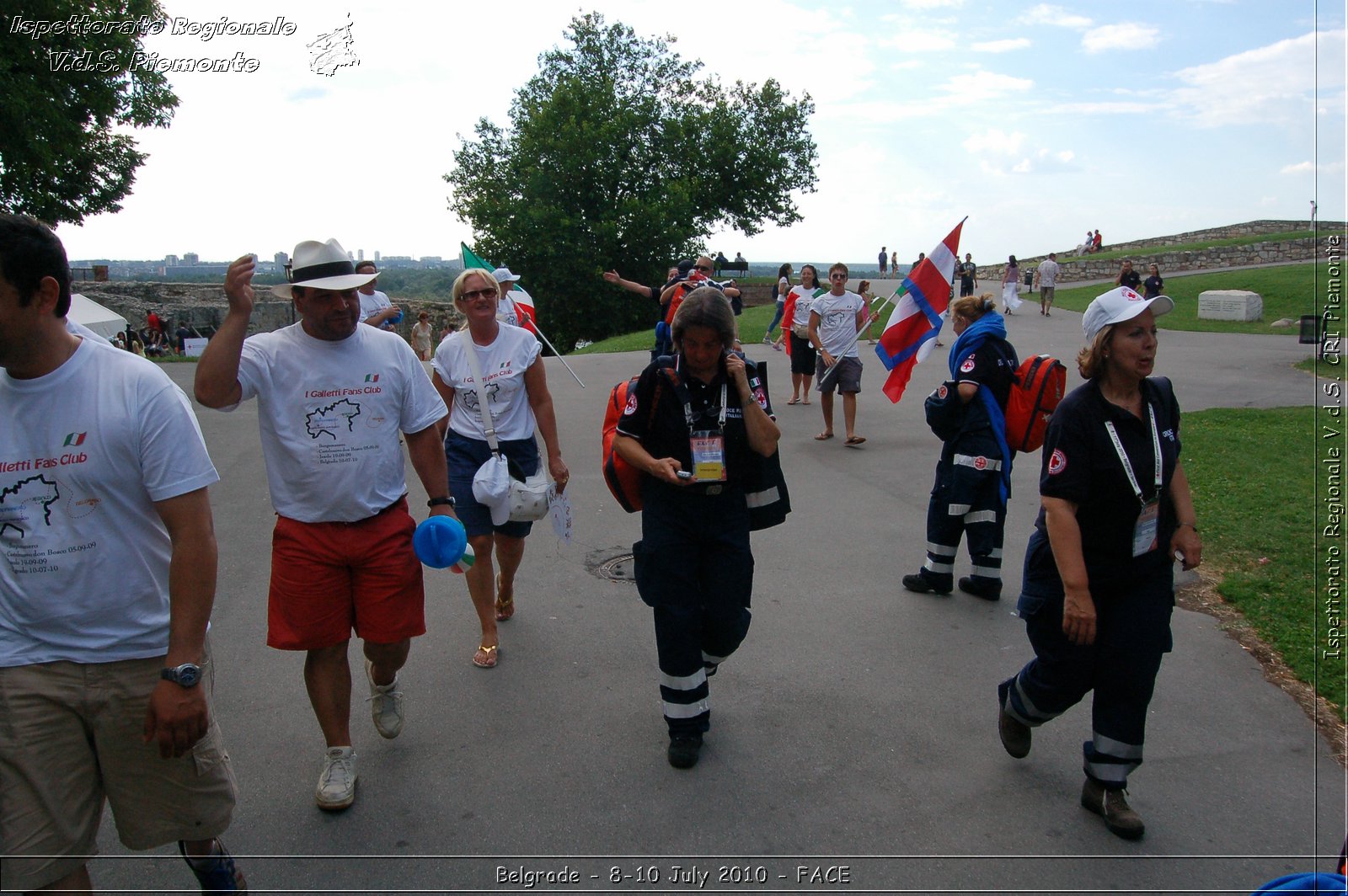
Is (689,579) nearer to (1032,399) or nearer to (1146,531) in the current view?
(1146,531)

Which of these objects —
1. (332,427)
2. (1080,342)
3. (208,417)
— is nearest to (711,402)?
(332,427)

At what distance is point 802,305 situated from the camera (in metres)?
13.1

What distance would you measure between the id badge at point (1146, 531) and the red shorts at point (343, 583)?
2.71 meters

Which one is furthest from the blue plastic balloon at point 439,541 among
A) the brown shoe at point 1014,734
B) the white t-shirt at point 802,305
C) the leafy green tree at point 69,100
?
the leafy green tree at point 69,100

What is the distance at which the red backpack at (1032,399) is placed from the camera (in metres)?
5.49

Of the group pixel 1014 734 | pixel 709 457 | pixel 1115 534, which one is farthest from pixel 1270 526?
pixel 709 457

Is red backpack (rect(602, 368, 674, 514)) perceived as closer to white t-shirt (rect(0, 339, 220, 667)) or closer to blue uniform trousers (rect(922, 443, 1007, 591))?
white t-shirt (rect(0, 339, 220, 667))

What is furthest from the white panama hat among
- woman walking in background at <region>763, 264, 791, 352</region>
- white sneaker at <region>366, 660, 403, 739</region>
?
woman walking in background at <region>763, 264, 791, 352</region>

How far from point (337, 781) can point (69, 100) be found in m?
20.2

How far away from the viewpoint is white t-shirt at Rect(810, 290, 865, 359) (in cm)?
1117

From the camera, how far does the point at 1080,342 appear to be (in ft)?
68.0

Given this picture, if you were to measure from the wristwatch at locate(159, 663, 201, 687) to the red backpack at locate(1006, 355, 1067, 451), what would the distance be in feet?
15.0

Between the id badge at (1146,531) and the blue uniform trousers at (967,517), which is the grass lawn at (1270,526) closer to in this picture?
the id badge at (1146,531)

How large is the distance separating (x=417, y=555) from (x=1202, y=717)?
358cm
